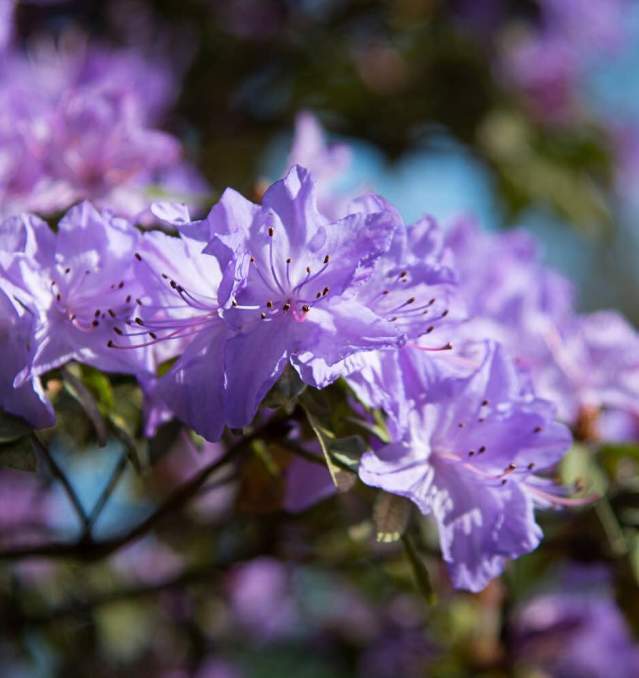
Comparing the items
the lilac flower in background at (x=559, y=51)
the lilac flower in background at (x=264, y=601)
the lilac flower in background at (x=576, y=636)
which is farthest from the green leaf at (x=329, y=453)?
the lilac flower in background at (x=559, y=51)

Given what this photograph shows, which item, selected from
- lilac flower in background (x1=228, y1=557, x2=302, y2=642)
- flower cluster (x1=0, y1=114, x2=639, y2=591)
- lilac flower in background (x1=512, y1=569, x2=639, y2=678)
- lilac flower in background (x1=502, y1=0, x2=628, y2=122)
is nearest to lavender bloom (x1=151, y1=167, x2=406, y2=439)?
flower cluster (x1=0, y1=114, x2=639, y2=591)

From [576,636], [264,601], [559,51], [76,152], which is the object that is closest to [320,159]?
[76,152]

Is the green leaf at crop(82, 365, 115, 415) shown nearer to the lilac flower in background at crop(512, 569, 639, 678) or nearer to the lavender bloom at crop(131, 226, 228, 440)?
the lavender bloom at crop(131, 226, 228, 440)

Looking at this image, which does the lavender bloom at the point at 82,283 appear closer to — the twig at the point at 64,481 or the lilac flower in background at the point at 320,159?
the twig at the point at 64,481

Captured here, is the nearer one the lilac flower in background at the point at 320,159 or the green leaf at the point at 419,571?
the green leaf at the point at 419,571

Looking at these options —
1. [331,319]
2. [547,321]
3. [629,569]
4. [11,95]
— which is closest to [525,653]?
[629,569]

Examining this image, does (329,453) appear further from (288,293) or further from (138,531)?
(138,531)
